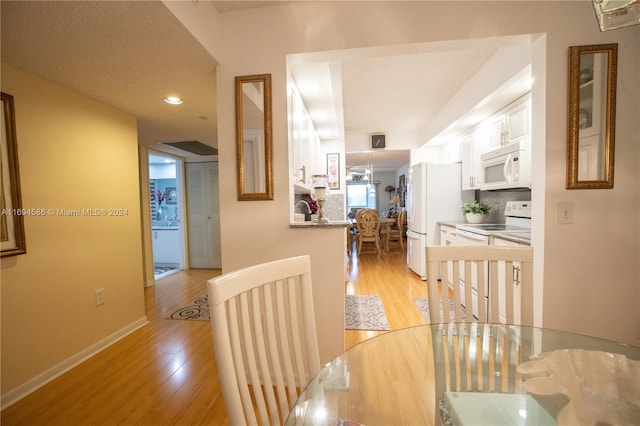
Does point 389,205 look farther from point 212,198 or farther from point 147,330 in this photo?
point 147,330

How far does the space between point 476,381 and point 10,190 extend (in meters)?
2.61

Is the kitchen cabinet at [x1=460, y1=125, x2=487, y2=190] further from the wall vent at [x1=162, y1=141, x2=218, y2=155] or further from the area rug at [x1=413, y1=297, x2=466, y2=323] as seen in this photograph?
the wall vent at [x1=162, y1=141, x2=218, y2=155]

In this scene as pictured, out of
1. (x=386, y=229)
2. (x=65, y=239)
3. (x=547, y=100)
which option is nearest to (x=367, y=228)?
(x=386, y=229)

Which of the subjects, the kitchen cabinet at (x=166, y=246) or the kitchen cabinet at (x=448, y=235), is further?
the kitchen cabinet at (x=166, y=246)

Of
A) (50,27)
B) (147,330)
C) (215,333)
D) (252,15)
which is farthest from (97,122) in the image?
(215,333)

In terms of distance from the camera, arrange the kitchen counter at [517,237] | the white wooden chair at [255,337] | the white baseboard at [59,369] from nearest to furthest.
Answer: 1. the white wooden chair at [255,337]
2. the white baseboard at [59,369]
3. the kitchen counter at [517,237]

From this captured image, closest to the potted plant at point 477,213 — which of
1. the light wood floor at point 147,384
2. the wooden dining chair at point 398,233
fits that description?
the light wood floor at point 147,384

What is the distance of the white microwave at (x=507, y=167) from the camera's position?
2385 mm

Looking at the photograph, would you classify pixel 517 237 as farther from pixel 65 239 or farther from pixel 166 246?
pixel 166 246

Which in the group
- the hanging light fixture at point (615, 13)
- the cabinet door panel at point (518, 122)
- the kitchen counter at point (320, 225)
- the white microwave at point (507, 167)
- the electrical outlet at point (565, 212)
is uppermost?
the cabinet door panel at point (518, 122)

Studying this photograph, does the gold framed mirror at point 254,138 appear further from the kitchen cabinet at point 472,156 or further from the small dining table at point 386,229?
the small dining table at point 386,229

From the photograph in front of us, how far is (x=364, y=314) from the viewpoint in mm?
2672

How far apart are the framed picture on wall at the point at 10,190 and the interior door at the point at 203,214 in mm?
2978

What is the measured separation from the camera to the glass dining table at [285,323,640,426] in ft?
2.20
